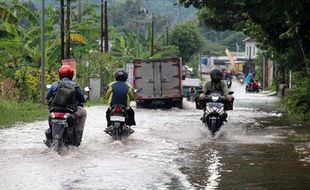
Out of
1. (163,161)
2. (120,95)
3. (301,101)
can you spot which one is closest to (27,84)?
(301,101)

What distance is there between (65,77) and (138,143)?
2702mm

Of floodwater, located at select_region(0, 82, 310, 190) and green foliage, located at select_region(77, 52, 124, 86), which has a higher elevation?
green foliage, located at select_region(77, 52, 124, 86)

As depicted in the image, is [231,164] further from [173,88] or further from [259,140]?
[173,88]

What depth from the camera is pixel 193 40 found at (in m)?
98.2

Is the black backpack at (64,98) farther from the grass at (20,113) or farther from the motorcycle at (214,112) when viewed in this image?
the grass at (20,113)

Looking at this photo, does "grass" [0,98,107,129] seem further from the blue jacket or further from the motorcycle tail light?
the motorcycle tail light

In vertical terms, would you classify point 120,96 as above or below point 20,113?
above

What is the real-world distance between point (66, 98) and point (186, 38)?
86.1 meters

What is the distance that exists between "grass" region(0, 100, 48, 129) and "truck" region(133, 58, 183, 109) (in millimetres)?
5594

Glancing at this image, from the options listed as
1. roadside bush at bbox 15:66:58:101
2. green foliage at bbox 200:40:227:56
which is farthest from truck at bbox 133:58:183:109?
green foliage at bbox 200:40:227:56

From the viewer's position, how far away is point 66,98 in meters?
12.6

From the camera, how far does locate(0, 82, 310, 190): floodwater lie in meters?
9.70

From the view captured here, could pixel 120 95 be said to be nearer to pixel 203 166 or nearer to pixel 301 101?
pixel 203 166

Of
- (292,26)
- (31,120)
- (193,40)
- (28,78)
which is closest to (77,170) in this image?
(31,120)
